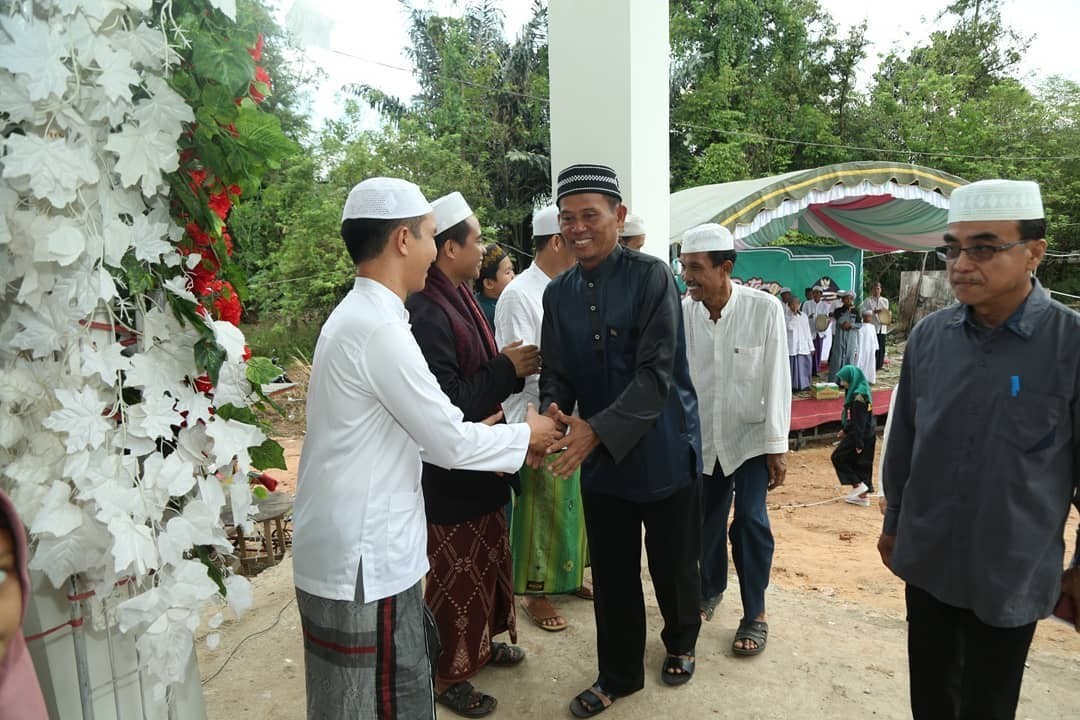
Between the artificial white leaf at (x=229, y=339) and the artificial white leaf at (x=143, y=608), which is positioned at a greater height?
the artificial white leaf at (x=229, y=339)

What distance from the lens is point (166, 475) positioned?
191cm

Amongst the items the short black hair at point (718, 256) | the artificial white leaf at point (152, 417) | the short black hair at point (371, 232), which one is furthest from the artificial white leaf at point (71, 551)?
the short black hair at point (718, 256)

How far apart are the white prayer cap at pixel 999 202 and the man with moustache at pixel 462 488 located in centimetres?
149

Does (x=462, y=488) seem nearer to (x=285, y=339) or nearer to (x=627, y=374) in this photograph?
(x=627, y=374)

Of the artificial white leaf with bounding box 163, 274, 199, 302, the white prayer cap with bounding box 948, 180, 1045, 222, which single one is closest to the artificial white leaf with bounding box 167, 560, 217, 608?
the artificial white leaf with bounding box 163, 274, 199, 302

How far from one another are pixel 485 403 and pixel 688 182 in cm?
1952

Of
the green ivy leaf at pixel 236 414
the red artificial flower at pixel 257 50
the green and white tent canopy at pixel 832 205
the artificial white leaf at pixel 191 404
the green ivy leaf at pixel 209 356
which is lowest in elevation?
the green ivy leaf at pixel 236 414

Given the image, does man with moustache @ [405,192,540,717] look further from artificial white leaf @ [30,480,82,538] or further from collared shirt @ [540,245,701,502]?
artificial white leaf @ [30,480,82,538]

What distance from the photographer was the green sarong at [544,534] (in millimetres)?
3775

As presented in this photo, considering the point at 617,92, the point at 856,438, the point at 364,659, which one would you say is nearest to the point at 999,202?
the point at 364,659

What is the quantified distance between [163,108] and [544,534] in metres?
2.70

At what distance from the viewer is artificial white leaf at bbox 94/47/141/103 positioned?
5.54ft

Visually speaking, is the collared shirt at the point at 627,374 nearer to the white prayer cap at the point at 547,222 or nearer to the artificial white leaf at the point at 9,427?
the white prayer cap at the point at 547,222

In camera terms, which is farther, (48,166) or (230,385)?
(230,385)
